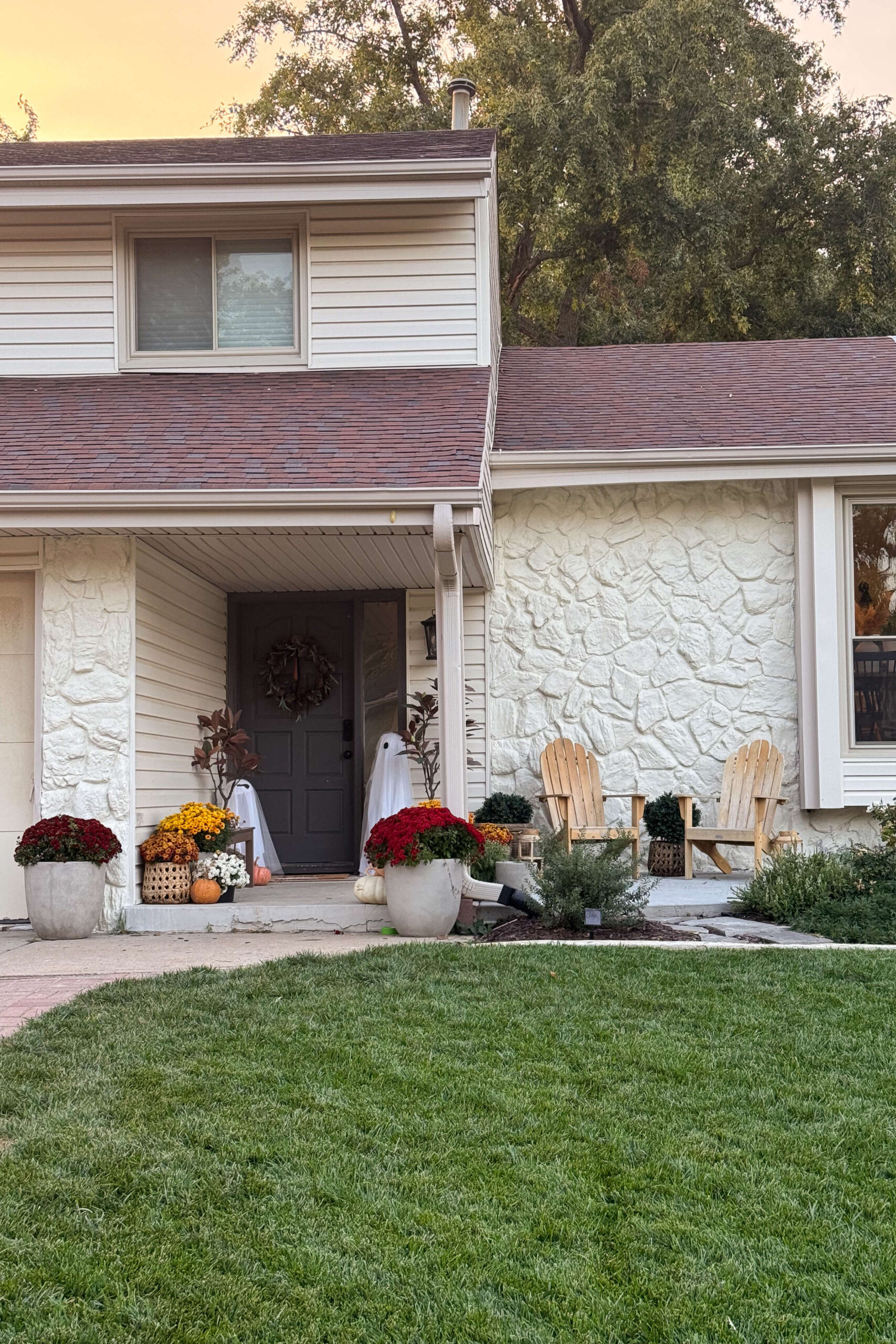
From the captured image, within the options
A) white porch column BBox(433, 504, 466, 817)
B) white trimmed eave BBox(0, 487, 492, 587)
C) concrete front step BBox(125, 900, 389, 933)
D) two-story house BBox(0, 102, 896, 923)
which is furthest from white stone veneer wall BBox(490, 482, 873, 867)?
concrete front step BBox(125, 900, 389, 933)

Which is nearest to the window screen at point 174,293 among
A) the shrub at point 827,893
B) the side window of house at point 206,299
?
the side window of house at point 206,299

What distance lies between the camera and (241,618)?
934 centimetres

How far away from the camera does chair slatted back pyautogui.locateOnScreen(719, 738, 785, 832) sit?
7980mm

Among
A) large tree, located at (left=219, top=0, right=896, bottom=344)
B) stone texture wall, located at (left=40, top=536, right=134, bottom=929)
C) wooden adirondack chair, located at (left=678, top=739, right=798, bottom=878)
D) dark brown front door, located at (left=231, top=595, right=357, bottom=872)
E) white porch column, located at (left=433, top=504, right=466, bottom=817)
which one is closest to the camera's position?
white porch column, located at (left=433, top=504, right=466, bottom=817)

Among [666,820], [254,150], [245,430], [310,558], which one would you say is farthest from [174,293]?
[666,820]

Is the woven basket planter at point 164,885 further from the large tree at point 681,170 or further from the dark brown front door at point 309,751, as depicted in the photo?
the large tree at point 681,170

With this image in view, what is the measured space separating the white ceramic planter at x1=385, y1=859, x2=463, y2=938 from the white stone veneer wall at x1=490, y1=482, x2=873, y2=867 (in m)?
2.51

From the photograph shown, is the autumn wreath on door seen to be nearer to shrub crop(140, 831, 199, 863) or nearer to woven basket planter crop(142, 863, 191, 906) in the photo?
shrub crop(140, 831, 199, 863)

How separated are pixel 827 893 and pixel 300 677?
426 centimetres

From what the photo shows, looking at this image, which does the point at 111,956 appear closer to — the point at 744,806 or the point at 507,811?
the point at 507,811

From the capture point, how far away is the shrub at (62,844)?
6527 mm

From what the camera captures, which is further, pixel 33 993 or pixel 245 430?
pixel 245 430

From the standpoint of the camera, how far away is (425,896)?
20.6 ft

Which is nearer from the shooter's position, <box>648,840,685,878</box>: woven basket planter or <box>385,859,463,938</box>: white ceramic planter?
<box>385,859,463,938</box>: white ceramic planter
